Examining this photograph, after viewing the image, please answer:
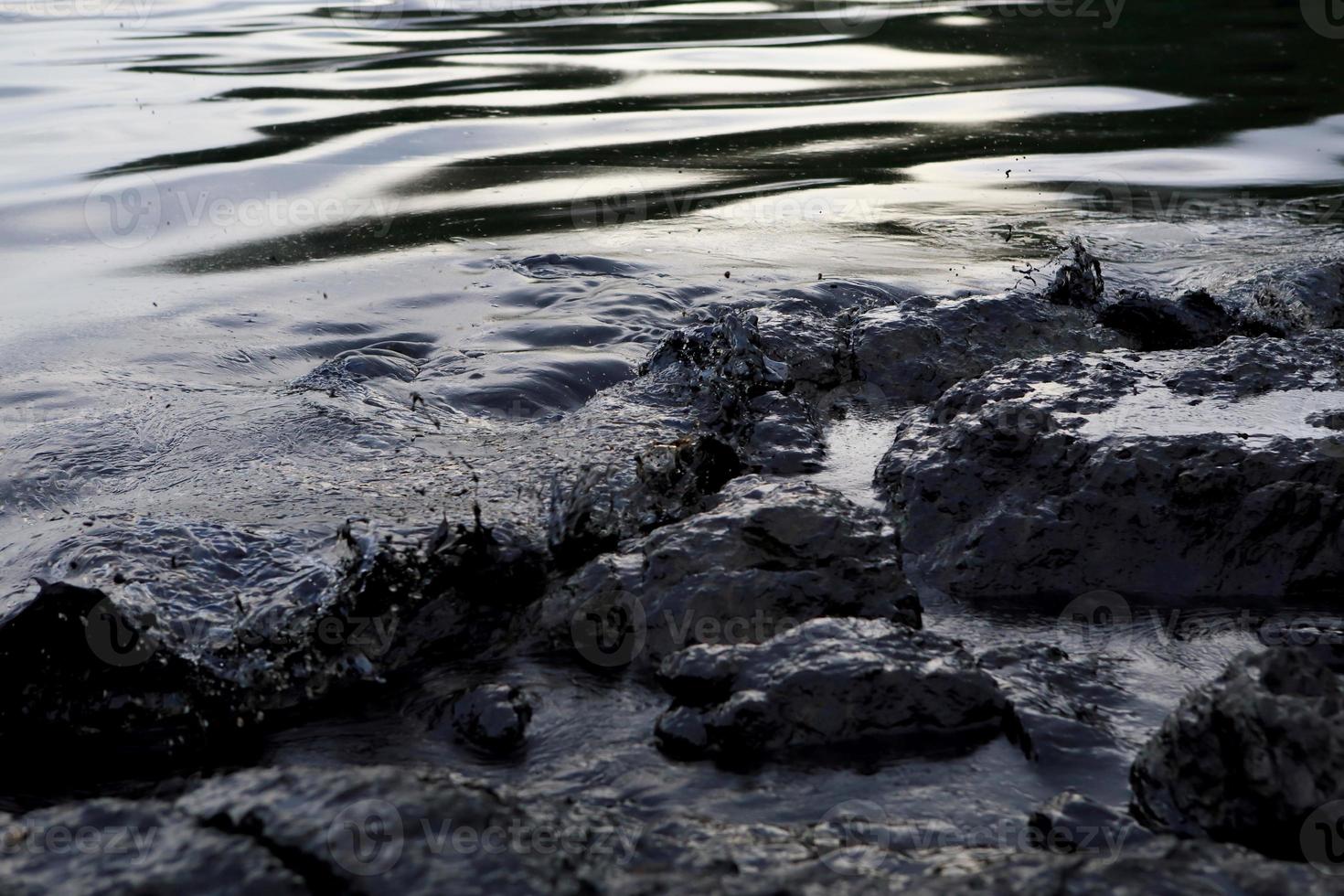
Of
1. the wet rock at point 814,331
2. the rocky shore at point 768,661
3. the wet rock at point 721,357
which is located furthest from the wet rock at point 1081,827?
the wet rock at point 814,331

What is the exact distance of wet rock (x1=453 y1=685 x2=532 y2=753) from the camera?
7.81 feet

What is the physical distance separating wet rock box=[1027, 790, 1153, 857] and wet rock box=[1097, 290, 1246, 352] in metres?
2.67

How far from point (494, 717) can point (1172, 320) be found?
3.13m

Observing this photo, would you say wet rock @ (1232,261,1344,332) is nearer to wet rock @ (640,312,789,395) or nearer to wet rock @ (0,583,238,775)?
wet rock @ (640,312,789,395)

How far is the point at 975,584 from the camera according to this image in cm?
295

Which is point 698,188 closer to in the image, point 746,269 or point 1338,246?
point 746,269

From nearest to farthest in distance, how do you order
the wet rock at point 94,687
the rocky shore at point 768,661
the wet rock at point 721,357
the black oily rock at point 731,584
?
the rocky shore at point 768,661 → the wet rock at point 94,687 → the black oily rock at point 731,584 → the wet rock at point 721,357

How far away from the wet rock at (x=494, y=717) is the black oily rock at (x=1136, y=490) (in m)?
1.12

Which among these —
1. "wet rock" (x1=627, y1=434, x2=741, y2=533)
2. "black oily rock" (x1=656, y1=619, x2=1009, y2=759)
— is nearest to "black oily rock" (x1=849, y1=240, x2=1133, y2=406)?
"wet rock" (x1=627, y1=434, x2=741, y2=533)

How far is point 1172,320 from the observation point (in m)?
4.41

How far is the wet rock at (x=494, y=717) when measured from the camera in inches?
93.7

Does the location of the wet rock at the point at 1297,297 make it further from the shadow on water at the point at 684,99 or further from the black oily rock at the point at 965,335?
the shadow on water at the point at 684,99

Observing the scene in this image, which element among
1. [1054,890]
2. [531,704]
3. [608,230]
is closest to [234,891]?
[531,704]

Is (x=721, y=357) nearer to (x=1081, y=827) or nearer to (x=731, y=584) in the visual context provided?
(x=731, y=584)
